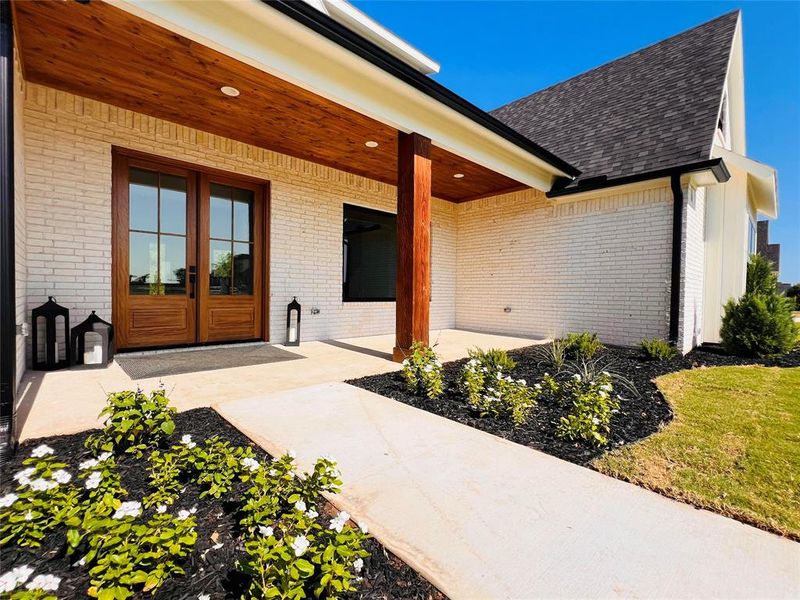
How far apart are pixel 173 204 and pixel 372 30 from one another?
4413 mm

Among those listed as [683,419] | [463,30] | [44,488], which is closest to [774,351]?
[683,419]

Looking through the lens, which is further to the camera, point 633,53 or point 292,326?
point 633,53

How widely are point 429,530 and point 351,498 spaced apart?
416 mm

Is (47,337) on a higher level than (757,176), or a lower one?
lower

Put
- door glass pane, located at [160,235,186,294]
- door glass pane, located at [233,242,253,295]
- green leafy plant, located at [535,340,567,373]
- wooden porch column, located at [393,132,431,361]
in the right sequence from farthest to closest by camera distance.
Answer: door glass pane, located at [233,242,253,295] < door glass pane, located at [160,235,186,294] < wooden porch column, located at [393,132,431,361] < green leafy plant, located at [535,340,567,373]

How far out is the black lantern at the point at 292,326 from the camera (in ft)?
19.2

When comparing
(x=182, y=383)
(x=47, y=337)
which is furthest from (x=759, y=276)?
→ (x=47, y=337)

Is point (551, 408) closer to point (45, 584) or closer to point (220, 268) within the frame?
point (45, 584)

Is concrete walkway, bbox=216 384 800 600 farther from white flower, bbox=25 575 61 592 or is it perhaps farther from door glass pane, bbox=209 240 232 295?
door glass pane, bbox=209 240 232 295

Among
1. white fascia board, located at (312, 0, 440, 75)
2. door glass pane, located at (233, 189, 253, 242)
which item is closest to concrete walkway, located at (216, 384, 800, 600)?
door glass pane, located at (233, 189, 253, 242)

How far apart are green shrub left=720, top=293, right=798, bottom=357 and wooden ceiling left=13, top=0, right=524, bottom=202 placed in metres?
5.02

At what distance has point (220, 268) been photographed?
212 inches

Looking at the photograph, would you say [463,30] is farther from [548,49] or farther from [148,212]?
[148,212]

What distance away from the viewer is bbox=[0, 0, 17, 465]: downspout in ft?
6.16
